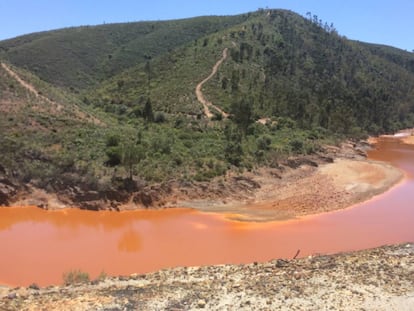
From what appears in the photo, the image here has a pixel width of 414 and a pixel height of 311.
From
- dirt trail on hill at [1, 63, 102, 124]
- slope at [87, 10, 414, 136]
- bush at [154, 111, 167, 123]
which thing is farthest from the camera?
slope at [87, 10, 414, 136]

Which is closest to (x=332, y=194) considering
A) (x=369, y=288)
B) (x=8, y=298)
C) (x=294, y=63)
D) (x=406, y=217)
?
(x=406, y=217)

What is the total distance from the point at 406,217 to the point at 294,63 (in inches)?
2591

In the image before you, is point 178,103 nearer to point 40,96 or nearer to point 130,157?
point 40,96

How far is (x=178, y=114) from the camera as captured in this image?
206 ft

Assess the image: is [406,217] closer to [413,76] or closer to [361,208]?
[361,208]

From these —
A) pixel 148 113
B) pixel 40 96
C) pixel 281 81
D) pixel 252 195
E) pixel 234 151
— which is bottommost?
pixel 252 195

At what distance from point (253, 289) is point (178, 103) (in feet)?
177

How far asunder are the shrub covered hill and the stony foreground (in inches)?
641

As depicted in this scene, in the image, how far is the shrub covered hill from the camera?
35.2m

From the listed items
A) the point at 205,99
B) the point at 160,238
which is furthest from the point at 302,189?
the point at 205,99

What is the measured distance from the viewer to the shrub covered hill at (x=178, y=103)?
1384 inches

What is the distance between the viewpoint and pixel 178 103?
6775cm

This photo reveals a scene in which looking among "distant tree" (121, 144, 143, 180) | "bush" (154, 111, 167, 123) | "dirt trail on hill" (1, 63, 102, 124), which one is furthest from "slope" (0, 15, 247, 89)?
"distant tree" (121, 144, 143, 180)

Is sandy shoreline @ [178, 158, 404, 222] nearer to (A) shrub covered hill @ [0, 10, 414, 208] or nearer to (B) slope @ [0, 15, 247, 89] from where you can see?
(A) shrub covered hill @ [0, 10, 414, 208]
